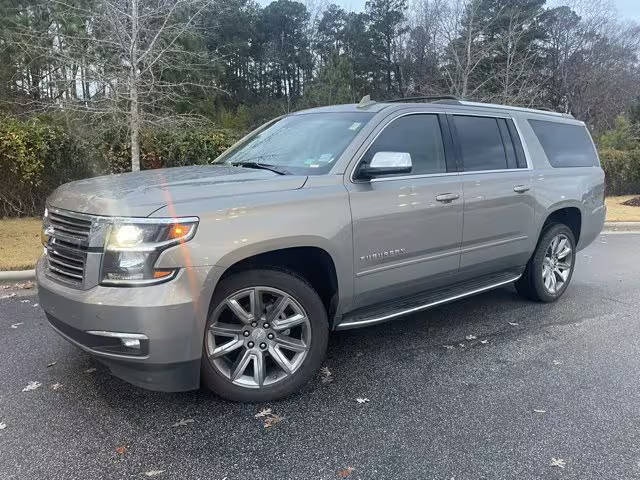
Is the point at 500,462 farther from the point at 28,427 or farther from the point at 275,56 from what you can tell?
the point at 275,56

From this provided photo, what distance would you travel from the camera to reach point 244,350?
3.30m

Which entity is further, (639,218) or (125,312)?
(639,218)

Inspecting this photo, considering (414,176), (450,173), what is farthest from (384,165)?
(450,173)

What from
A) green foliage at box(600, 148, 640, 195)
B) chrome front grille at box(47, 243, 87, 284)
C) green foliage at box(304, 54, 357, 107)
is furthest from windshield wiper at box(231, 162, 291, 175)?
green foliage at box(304, 54, 357, 107)

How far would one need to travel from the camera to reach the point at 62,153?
10.0 metres

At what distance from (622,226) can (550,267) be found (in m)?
8.15

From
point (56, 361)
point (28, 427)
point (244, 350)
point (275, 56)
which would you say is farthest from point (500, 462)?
point (275, 56)

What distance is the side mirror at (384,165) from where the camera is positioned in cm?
356

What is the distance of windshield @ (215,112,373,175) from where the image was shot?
3.73m

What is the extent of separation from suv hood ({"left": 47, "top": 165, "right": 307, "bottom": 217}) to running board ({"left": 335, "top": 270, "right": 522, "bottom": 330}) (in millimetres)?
1060

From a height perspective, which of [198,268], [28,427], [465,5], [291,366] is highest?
[465,5]

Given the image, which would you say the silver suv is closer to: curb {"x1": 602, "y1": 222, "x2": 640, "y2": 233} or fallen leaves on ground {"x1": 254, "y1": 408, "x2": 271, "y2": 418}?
fallen leaves on ground {"x1": 254, "y1": 408, "x2": 271, "y2": 418}

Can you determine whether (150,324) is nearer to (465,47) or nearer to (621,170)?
(465,47)

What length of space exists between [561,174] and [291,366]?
3.50 m
